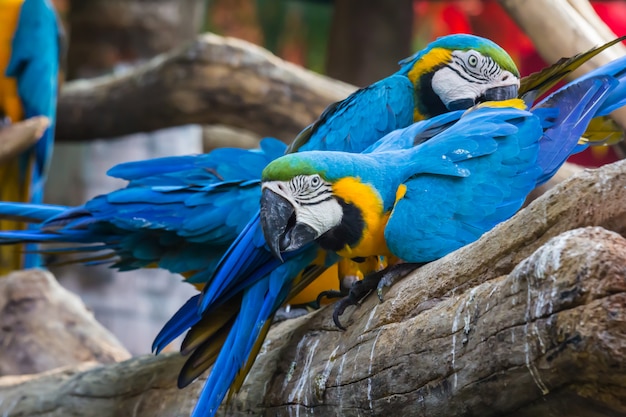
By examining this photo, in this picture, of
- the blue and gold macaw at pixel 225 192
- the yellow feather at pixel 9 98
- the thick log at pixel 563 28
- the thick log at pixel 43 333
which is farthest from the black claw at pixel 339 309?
the yellow feather at pixel 9 98

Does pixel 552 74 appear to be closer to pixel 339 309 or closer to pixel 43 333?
pixel 339 309

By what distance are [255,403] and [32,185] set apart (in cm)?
159

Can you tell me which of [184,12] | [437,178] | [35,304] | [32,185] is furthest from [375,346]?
[184,12]

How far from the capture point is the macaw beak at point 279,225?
3.98 feet

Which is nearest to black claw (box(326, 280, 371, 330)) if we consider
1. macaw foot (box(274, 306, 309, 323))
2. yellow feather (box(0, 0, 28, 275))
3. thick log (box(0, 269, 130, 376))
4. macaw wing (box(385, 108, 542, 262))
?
macaw wing (box(385, 108, 542, 262))

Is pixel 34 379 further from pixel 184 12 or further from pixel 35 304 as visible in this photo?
pixel 184 12

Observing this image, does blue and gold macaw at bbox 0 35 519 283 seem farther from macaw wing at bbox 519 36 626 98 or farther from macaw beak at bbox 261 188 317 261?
macaw beak at bbox 261 188 317 261

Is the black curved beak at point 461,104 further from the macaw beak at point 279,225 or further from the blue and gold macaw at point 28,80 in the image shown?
the blue and gold macaw at point 28,80

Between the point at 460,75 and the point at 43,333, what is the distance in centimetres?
133

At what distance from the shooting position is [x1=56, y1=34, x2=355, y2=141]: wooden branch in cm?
263

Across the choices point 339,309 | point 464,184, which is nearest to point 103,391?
point 339,309

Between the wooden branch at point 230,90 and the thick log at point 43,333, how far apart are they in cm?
82

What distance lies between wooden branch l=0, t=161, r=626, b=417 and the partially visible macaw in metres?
0.08

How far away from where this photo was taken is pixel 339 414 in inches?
48.0
